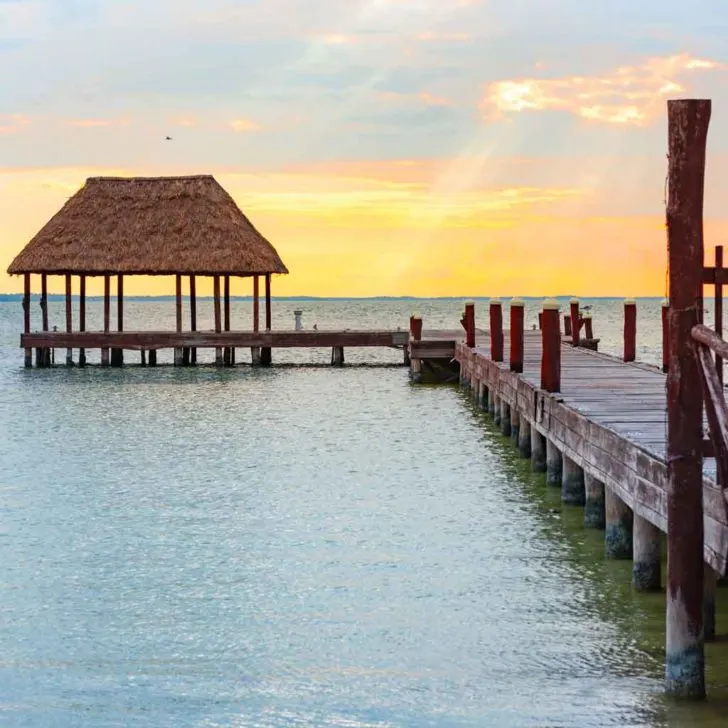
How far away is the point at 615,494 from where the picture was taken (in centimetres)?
1024

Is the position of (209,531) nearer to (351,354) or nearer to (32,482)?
(32,482)

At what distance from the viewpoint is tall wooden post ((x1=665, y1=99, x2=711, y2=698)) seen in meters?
6.88

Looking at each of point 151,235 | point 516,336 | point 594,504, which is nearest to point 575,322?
point 516,336

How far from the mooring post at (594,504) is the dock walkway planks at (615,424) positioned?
13.2 inches

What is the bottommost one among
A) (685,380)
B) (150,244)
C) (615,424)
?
(615,424)

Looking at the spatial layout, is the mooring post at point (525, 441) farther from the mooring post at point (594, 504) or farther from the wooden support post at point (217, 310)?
the wooden support post at point (217, 310)

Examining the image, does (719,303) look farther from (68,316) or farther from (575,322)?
(68,316)

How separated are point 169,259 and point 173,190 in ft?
9.55

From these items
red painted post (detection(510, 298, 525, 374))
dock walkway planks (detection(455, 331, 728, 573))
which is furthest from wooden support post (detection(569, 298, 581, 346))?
red painted post (detection(510, 298, 525, 374))

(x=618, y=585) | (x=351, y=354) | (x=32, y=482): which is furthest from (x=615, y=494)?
(x=351, y=354)

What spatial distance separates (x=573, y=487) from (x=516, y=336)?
14.3 ft

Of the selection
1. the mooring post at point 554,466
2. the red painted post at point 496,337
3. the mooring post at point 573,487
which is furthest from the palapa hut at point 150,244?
the mooring post at point 573,487

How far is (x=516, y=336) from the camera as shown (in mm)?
17516

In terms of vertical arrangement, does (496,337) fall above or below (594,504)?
above
